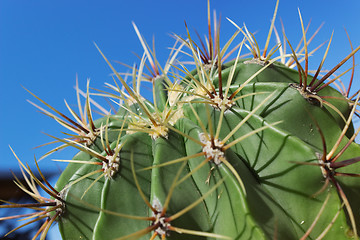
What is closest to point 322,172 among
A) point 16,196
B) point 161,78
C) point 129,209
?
point 129,209

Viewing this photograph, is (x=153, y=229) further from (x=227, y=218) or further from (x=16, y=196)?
(x=16, y=196)

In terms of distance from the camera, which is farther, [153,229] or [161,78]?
[161,78]

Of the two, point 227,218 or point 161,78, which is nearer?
point 227,218

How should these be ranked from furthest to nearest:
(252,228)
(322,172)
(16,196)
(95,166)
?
(16,196) → (95,166) → (322,172) → (252,228)

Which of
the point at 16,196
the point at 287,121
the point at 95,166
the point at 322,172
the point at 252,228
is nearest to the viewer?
the point at 252,228

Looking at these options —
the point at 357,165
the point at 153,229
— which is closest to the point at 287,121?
the point at 357,165

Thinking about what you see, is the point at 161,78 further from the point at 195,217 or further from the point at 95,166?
the point at 195,217

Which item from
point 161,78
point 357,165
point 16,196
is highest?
point 161,78

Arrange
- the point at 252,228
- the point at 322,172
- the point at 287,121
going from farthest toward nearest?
the point at 287,121
the point at 322,172
the point at 252,228

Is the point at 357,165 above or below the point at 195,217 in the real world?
below
